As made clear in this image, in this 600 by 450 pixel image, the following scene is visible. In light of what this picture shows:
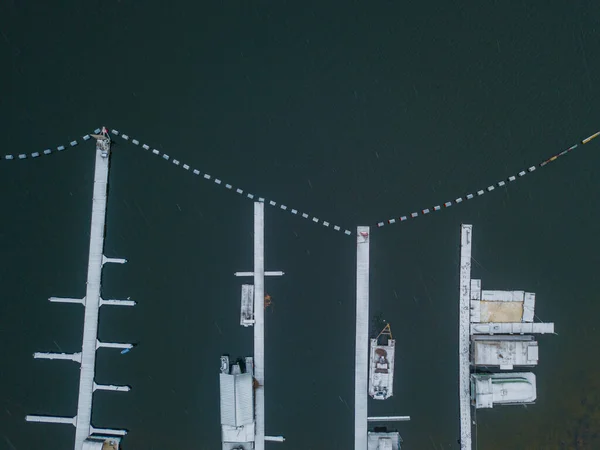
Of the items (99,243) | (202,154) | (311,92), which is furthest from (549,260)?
(99,243)

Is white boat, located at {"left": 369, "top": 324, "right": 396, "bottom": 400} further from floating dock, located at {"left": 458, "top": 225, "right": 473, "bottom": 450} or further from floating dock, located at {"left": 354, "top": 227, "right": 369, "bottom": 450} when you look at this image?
floating dock, located at {"left": 458, "top": 225, "right": 473, "bottom": 450}

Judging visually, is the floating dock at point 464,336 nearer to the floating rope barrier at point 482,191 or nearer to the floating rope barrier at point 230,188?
the floating rope barrier at point 482,191

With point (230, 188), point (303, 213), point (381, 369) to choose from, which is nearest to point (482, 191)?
point (303, 213)

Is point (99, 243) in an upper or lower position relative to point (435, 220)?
lower

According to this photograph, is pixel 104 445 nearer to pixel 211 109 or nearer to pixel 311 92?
pixel 211 109

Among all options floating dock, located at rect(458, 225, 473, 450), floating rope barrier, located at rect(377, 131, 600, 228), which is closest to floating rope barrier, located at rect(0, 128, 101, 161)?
floating rope barrier, located at rect(377, 131, 600, 228)

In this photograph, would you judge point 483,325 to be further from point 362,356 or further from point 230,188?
point 230,188
